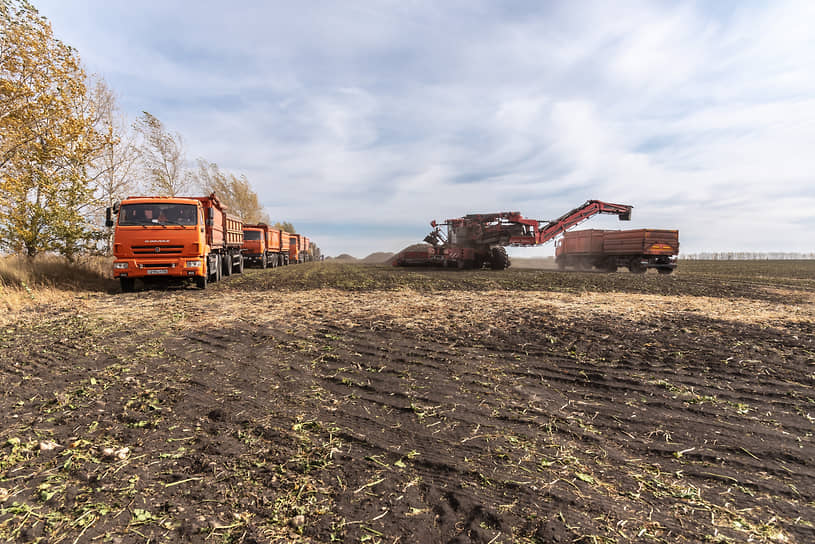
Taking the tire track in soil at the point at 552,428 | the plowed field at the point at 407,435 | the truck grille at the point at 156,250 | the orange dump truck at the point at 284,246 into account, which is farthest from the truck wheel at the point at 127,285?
the orange dump truck at the point at 284,246

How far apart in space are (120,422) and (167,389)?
0.74 meters

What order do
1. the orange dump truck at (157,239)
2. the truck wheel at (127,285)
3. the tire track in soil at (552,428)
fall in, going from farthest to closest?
1. the truck wheel at (127,285)
2. the orange dump truck at (157,239)
3. the tire track in soil at (552,428)

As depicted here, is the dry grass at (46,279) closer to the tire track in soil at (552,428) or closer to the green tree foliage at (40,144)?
the green tree foliage at (40,144)

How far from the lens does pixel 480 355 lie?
535cm

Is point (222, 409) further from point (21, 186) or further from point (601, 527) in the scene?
point (21, 186)

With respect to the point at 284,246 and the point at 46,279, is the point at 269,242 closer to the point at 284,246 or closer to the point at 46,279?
the point at 284,246

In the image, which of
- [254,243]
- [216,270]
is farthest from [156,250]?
[254,243]

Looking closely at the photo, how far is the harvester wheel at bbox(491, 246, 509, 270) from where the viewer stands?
23969mm

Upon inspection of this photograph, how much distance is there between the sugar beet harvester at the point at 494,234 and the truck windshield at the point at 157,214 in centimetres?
1609

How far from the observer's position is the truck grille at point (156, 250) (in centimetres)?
1181

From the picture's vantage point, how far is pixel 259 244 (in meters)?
26.7

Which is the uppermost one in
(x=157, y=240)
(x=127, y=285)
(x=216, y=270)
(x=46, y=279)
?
(x=157, y=240)

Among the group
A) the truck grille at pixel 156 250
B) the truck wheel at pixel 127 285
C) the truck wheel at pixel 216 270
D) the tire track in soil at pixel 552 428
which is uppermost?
the truck grille at pixel 156 250

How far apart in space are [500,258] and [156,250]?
60.4ft
